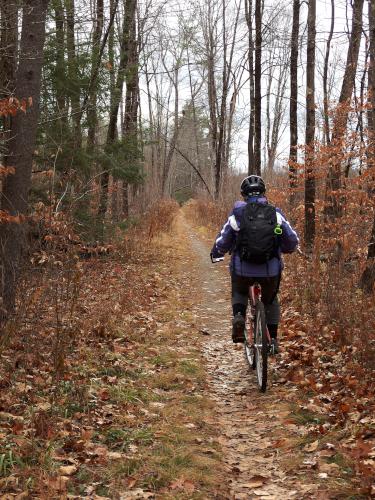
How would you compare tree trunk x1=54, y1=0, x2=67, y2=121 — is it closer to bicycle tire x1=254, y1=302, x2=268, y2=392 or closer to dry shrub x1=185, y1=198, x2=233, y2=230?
bicycle tire x1=254, y1=302, x2=268, y2=392

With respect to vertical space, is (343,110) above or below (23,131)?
above

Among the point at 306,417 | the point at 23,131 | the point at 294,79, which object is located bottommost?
the point at 306,417

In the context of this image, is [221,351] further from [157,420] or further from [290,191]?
[290,191]

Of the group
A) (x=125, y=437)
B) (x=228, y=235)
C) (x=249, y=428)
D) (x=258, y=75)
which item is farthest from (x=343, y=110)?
(x=125, y=437)

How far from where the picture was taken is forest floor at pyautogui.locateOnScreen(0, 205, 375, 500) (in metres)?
3.72

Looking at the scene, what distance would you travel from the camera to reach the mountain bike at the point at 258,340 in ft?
18.3

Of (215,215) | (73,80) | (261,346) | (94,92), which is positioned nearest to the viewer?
(261,346)

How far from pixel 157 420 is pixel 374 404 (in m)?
2.03

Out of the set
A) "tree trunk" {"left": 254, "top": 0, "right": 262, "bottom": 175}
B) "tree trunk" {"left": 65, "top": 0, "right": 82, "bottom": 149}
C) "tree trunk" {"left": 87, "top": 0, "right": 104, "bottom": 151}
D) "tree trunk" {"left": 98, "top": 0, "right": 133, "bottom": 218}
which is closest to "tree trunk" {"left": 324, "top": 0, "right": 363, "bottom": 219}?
"tree trunk" {"left": 254, "top": 0, "right": 262, "bottom": 175}

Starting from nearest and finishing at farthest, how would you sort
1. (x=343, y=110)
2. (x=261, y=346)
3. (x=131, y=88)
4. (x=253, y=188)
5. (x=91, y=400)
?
1. (x=91, y=400)
2. (x=261, y=346)
3. (x=253, y=188)
4. (x=343, y=110)
5. (x=131, y=88)

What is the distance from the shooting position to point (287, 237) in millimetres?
5590

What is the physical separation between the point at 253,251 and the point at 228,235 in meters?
0.42

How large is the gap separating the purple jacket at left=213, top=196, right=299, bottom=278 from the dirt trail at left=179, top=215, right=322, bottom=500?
136cm

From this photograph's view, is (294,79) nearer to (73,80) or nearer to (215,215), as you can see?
(73,80)
